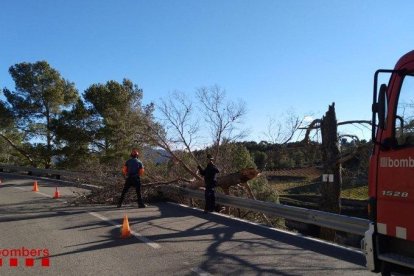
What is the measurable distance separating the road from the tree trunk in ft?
14.5

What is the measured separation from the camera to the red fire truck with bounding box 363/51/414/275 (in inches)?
189

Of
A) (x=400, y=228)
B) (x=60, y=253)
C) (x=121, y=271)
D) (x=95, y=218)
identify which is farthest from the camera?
(x=95, y=218)

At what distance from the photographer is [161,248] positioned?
828 centimetres

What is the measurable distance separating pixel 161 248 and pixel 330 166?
8.52 m

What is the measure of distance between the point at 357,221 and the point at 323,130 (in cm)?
798

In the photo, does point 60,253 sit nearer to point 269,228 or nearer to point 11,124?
point 269,228

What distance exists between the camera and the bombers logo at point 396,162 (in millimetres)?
4746

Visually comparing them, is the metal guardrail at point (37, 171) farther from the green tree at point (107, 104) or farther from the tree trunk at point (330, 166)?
the tree trunk at point (330, 166)

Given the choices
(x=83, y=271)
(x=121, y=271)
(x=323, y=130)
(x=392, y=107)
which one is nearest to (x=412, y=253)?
(x=392, y=107)

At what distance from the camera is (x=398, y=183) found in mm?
4883

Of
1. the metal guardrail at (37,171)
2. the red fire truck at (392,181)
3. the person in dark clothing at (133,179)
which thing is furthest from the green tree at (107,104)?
the red fire truck at (392,181)

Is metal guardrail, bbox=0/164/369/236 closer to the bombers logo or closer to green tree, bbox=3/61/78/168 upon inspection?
the bombers logo

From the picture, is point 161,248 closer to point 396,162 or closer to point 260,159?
point 396,162

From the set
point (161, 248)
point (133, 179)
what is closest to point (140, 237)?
point (161, 248)
